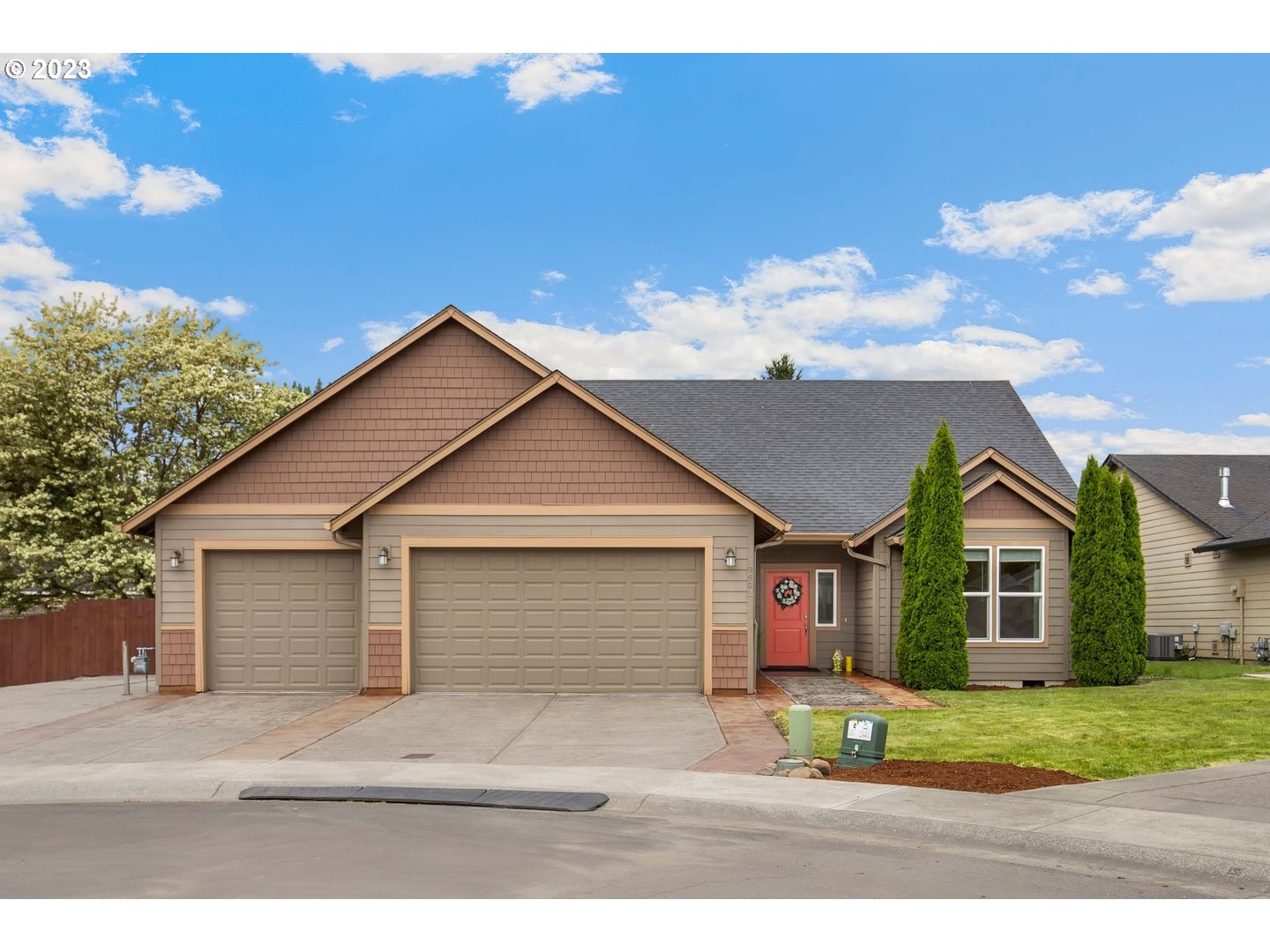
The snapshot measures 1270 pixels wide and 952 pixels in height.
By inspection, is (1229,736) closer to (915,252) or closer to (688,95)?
(688,95)

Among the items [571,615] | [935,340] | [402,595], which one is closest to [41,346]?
[402,595]

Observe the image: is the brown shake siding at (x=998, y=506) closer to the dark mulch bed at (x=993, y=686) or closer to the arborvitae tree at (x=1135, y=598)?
the arborvitae tree at (x=1135, y=598)

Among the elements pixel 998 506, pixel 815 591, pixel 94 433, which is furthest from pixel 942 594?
pixel 94 433

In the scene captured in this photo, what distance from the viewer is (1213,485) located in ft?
97.1

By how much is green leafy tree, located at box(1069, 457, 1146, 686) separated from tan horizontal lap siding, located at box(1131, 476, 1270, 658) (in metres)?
7.28

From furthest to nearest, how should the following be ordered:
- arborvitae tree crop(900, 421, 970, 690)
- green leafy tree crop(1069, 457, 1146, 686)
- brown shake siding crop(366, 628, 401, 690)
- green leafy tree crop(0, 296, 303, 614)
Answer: green leafy tree crop(0, 296, 303, 614) → green leafy tree crop(1069, 457, 1146, 686) → arborvitae tree crop(900, 421, 970, 690) → brown shake siding crop(366, 628, 401, 690)

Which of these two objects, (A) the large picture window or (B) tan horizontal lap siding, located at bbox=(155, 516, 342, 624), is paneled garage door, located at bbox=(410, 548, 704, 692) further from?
(A) the large picture window

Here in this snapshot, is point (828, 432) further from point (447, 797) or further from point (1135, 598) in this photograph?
point (447, 797)

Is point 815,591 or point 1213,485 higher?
point 1213,485

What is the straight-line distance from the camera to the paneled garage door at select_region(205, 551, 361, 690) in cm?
1900

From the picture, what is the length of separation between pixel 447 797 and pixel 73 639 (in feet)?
54.8

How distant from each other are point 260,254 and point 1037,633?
25.2 metres

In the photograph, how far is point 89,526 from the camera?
1177 inches

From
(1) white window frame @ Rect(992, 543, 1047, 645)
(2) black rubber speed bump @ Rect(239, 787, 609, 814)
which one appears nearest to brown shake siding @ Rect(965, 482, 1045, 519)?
(1) white window frame @ Rect(992, 543, 1047, 645)
